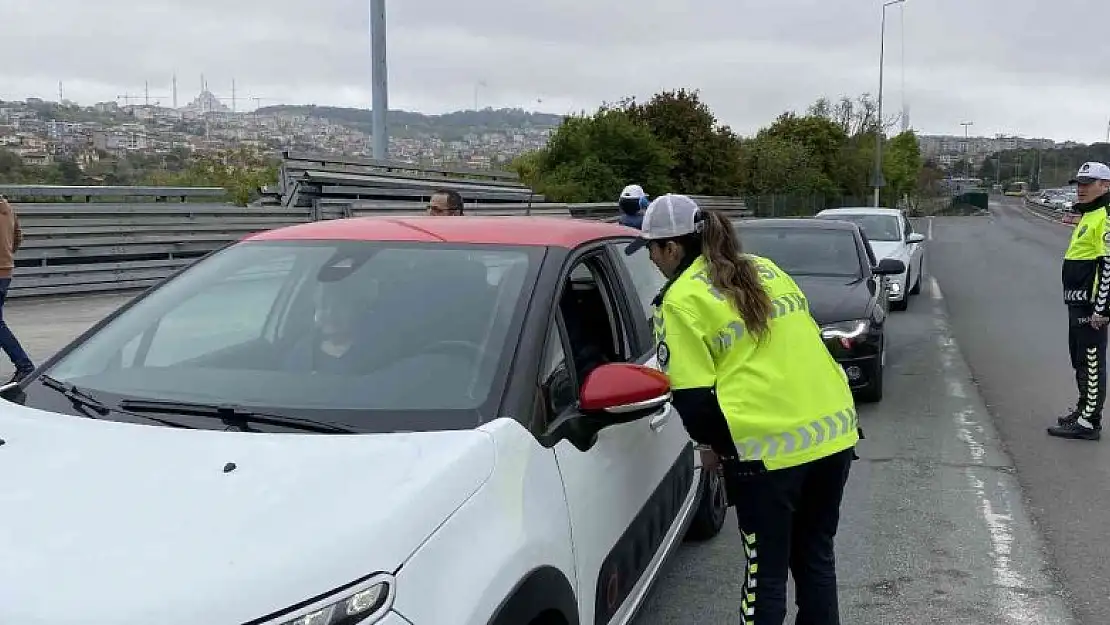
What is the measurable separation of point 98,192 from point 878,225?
12035 millimetres

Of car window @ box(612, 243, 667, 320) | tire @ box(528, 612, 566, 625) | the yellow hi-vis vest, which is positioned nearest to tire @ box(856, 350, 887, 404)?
car window @ box(612, 243, 667, 320)

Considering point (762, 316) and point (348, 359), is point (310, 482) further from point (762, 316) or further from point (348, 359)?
point (762, 316)

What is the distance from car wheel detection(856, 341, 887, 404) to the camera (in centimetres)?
787

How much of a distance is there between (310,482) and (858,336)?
20.5 feet

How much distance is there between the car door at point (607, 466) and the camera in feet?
8.75

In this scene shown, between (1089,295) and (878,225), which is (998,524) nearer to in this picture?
(1089,295)

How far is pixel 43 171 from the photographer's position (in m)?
18.4

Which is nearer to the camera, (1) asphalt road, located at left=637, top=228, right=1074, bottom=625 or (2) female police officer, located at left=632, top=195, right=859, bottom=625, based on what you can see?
(2) female police officer, located at left=632, top=195, right=859, bottom=625

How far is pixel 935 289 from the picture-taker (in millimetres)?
17750

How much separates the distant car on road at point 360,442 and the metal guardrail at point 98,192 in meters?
11.9

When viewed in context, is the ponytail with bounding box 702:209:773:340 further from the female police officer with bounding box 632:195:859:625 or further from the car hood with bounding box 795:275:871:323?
the car hood with bounding box 795:275:871:323

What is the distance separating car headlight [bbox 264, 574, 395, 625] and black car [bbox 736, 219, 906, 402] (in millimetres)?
5752

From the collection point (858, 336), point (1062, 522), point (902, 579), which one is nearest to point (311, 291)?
point (902, 579)

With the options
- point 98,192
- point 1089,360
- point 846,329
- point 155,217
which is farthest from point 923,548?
point 155,217
